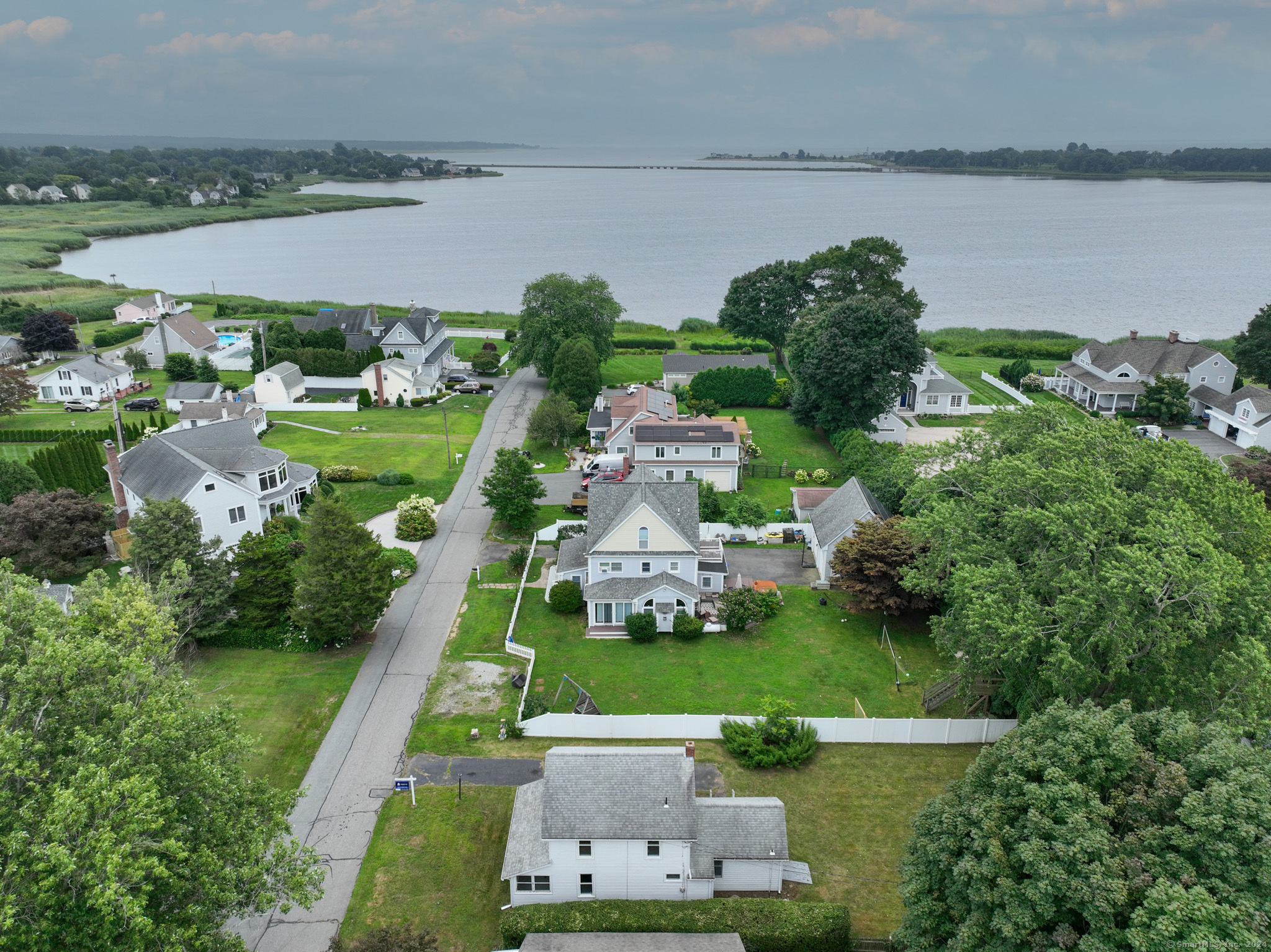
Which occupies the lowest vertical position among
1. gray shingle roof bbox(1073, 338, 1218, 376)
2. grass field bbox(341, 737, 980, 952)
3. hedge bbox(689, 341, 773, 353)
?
grass field bbox(341, 737, 980, 952)

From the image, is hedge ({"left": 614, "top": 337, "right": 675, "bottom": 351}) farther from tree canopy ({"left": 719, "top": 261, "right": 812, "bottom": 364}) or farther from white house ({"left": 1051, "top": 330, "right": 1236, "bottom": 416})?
white house ({"left": 1051, "top": 330, "right": 1236, "bottom": 416})

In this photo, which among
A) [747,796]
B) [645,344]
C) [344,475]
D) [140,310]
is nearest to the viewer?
[747,796]

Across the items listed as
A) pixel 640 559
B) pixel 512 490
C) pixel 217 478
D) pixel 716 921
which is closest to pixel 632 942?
pixel 716 921

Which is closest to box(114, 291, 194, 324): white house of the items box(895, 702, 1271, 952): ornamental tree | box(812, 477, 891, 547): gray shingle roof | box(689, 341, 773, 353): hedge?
box(689, 341, 773, 353): hedge

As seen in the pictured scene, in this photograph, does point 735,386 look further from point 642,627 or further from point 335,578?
point 335,578

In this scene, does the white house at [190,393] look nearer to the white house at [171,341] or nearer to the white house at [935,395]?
the white house at [171,341]

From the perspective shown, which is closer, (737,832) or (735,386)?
(737,832)
